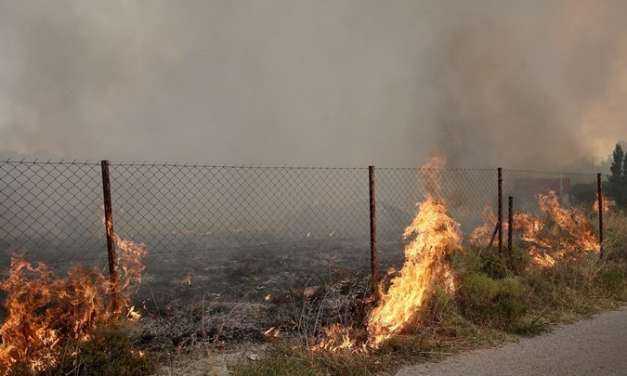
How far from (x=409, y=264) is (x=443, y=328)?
105 cm

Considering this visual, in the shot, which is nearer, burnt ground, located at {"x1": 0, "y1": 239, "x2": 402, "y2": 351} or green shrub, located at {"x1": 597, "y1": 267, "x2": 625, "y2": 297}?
burnt ground, located at {"x1": 0, "y1": 239, "x2": 402, "y2": 351}

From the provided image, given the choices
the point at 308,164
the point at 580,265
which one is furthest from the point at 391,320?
the point at 308,164

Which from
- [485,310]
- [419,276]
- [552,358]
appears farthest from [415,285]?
[552,358]

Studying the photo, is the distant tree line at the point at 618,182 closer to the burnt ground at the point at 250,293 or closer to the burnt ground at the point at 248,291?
the burnt ground at the point at 248,291

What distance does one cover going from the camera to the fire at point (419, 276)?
5855mm

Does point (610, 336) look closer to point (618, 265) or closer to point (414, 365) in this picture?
point (414, 365)

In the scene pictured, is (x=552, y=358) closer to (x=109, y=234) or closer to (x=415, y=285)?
(x=415, y=285)

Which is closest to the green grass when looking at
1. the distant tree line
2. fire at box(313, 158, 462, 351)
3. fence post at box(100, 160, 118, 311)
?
fire at box(313, 158, 462, 351)

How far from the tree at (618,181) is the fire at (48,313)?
1024 inches

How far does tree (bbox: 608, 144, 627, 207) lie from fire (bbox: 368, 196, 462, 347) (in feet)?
69.0

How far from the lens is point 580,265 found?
872cm

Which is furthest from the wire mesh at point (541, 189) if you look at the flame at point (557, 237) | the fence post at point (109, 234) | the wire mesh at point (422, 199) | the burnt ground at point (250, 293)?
the fence post at point (109, 234)

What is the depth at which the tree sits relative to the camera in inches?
899

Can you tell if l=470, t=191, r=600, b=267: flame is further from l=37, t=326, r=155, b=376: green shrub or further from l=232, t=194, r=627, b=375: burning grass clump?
l=37, t=326, r=155, b=376: green shrub
